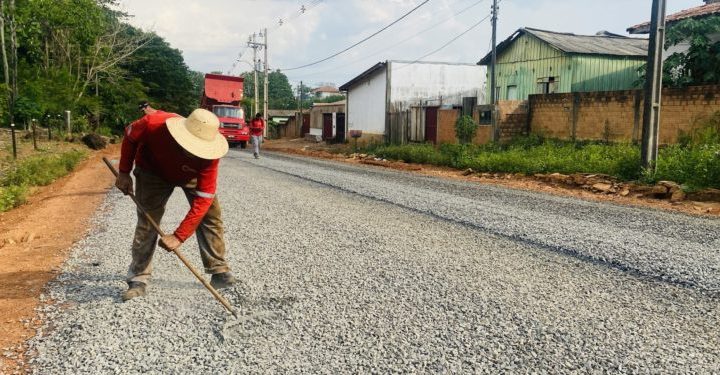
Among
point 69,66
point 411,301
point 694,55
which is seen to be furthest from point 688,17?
point 69,66

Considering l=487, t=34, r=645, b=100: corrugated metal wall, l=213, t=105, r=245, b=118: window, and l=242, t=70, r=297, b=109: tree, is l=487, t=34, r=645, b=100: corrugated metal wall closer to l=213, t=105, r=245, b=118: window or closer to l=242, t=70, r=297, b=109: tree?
l=213, t=105, r=245, b=118: window

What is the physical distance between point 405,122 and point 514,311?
20521mm

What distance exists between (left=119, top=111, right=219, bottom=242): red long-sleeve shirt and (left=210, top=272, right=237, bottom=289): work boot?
2.17 feet

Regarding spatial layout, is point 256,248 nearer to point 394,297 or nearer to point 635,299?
point 394,297

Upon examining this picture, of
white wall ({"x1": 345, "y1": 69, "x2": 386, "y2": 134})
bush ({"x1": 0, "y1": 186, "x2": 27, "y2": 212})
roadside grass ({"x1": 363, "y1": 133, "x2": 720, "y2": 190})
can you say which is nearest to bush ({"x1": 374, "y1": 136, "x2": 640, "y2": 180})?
roadside grass ({"x1": 363, "y1": 133, "x2": 720, "y2": 190})

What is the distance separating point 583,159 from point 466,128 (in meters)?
5.85

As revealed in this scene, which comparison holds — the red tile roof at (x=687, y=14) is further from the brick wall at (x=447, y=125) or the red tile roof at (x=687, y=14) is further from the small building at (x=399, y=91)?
the small building at (x=399, y=91)

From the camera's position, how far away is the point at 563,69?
71.3 feet

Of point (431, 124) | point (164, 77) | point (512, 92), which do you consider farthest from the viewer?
point (164, 77)

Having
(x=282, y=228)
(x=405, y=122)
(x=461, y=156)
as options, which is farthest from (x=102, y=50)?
(x=282, y=228)

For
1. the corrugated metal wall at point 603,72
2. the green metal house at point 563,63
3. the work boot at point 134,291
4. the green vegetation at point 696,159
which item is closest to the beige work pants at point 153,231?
the work boot at point 134,291

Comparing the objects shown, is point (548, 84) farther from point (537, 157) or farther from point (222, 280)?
point (222, 280)

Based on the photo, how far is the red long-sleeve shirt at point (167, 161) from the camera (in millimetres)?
3865

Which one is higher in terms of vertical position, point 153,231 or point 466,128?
point 466,128
